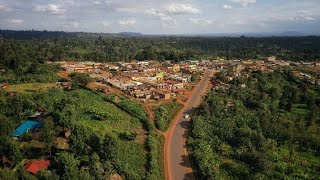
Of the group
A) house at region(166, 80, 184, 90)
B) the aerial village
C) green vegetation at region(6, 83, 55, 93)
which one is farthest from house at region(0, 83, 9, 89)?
house at region(166, 80, 184, 90)

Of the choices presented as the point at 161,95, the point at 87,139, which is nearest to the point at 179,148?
the point at 87,139

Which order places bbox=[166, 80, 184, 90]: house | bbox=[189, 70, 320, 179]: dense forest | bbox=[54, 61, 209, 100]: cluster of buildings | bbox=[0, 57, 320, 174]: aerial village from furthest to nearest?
1. bbox=[166, 80, 184, 90]: house
2. bbox=[54, 61, 209, 100]: cluster of buildings
3. bbox=[0, 57, 320, 174]: aerial village
4. bbox=[189, 70, 320, 179]: dense forest

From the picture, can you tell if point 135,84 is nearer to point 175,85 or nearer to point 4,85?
point 175,85

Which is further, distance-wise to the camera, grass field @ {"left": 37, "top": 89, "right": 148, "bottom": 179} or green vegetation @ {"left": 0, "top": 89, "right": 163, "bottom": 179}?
grass field @ {"left": 37, "top": 89, "right": 148, "bottom": 179}

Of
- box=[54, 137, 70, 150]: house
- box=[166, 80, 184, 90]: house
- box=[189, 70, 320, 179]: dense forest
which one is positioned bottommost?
box=[189, 70, 320, 179]: dense forest

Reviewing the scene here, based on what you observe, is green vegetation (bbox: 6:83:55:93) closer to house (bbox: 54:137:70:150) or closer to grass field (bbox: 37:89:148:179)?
grass field (bbox: 37:89:148:179)

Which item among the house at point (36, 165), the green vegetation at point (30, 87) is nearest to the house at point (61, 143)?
the house at point (36, 165)
